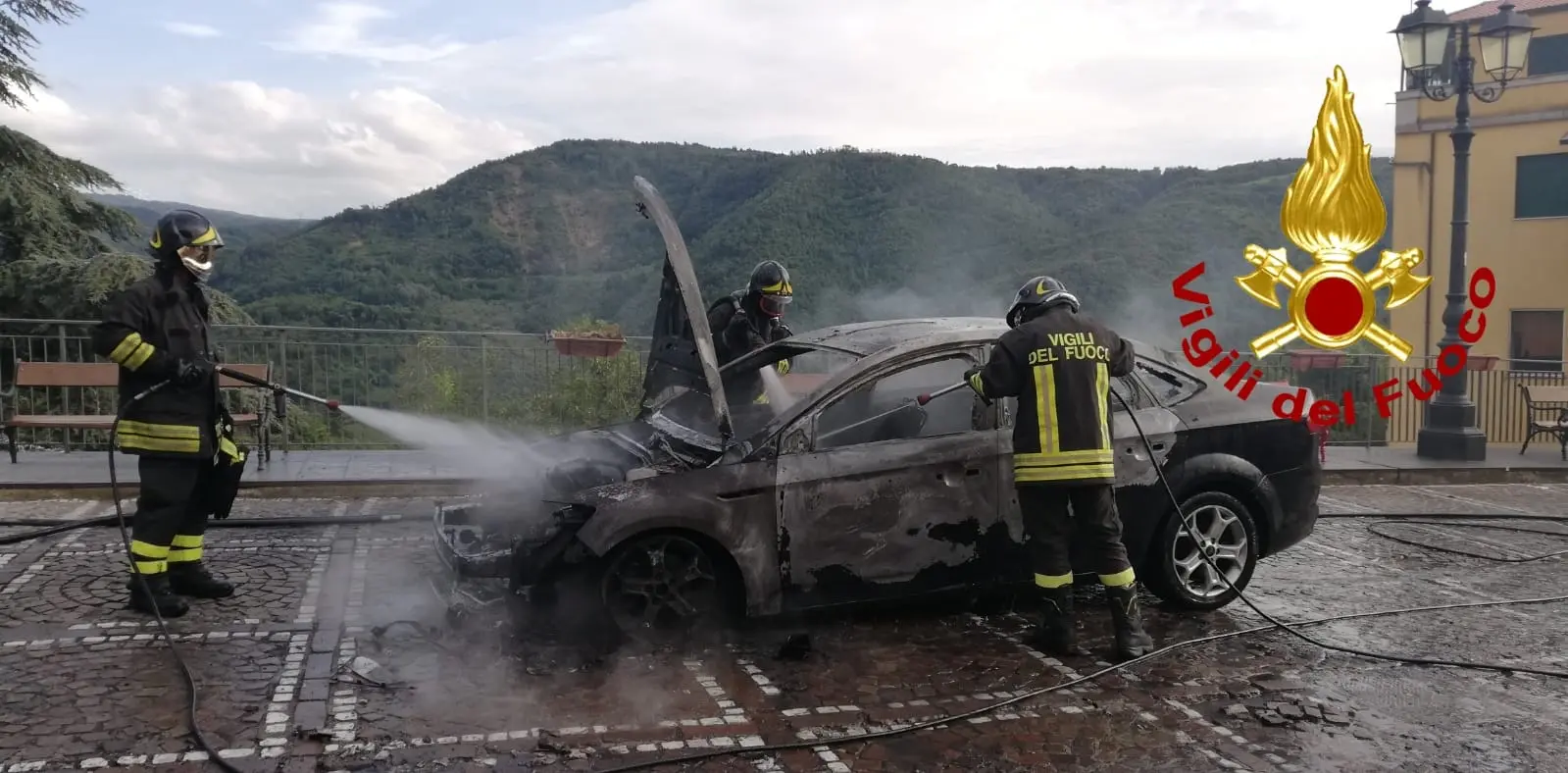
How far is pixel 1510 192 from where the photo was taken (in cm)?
2661

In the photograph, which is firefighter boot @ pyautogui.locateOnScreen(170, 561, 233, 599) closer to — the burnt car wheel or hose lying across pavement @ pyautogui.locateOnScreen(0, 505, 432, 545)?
hose lying across pavement @ pyautogui.locateOnScreen(0, 505, 432, 545)

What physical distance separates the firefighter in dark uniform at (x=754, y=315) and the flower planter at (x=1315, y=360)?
344 inches

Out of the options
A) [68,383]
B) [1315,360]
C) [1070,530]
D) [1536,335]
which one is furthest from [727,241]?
[1070,530]

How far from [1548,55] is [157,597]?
104 ft

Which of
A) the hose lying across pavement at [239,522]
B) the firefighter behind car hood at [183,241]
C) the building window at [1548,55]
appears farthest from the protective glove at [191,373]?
the building window at [1548,55]

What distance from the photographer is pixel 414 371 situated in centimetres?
1160

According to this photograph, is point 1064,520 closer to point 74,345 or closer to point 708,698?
point 708,698

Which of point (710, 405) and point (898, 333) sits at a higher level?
point (898, 333)

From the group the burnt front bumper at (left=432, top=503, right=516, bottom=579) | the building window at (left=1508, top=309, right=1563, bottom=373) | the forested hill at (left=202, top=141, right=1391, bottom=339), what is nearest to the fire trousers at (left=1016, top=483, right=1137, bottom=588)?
the burnt front bumper at (left=432, top=503, right=516, bottom=579)

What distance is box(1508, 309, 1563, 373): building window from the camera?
87.2 feet

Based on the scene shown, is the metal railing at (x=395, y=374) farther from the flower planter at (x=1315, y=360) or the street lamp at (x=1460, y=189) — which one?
the street lamp at (x=1460, y=189)

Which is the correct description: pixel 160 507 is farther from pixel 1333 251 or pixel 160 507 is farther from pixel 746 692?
pixel 1333 251

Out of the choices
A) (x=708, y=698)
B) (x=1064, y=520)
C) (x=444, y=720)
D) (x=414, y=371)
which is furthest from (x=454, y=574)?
(x=414, y=371)

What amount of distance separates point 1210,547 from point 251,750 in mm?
4754
